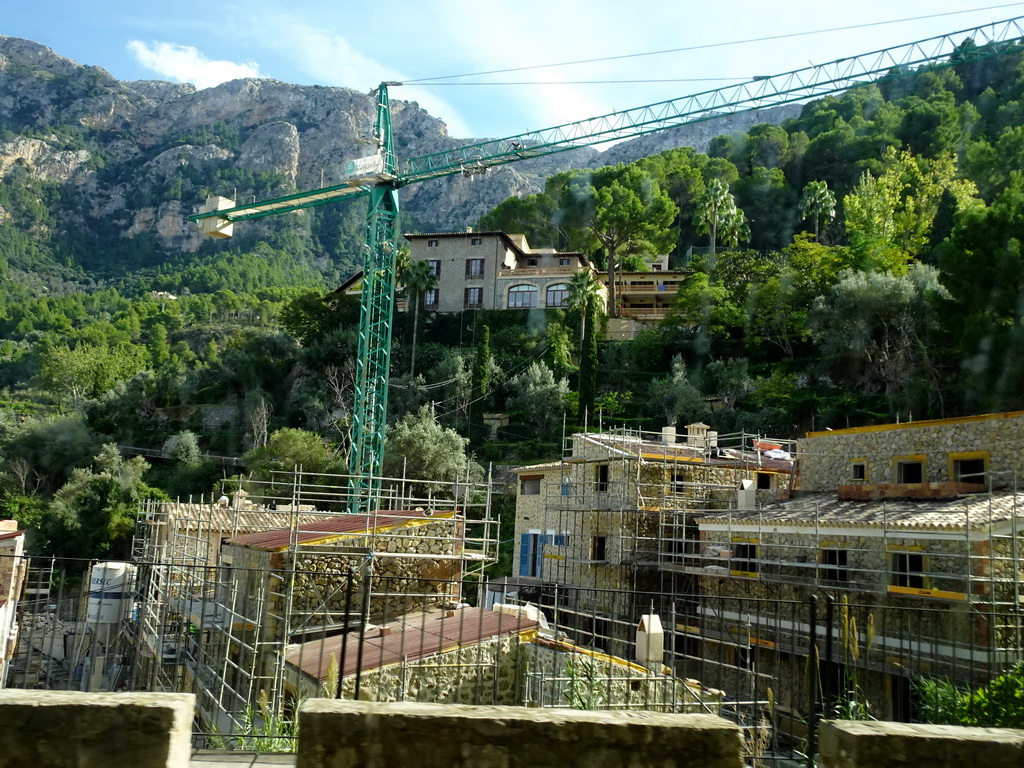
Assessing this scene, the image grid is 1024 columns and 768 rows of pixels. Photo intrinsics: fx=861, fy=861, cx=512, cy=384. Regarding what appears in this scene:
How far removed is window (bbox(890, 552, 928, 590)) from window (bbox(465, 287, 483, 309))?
136 ft

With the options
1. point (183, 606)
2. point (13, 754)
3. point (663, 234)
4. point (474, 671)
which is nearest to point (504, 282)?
point (663, 234)

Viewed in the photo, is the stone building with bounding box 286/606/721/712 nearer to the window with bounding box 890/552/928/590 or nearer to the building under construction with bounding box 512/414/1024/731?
the building under construction with bounding box 512/414/1024/731

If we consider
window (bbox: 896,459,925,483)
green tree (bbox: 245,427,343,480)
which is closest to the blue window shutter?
window (bbox: 896,459,925,483)

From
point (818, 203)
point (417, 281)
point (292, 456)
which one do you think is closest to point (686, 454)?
point (292, 456)

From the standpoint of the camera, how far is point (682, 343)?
48.1 metres

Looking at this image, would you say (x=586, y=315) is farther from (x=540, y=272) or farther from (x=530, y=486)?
(x=530, y=486)

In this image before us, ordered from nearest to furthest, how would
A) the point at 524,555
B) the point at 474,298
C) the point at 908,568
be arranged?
the point at 908,568 < the point at 524,555 < the point at 474,298

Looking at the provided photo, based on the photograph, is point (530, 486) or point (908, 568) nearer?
point (908, 568)

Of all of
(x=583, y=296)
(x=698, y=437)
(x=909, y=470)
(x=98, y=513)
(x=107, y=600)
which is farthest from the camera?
(x=583, y=296)

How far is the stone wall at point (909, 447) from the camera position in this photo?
18047 millimetres

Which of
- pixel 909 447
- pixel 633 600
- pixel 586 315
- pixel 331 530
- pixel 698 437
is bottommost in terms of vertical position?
pixel 633 600

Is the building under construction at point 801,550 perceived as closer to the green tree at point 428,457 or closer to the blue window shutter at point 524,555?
the blue window shutter at point 524,555

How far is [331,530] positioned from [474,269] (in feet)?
139

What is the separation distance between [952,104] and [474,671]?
64.6 m
